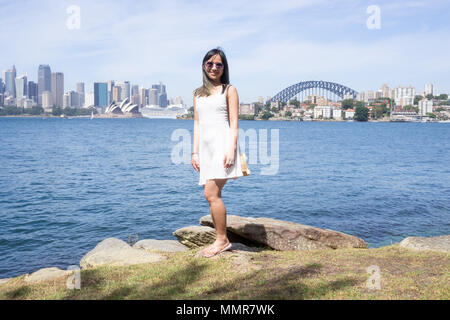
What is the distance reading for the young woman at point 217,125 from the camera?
4980 millimetres

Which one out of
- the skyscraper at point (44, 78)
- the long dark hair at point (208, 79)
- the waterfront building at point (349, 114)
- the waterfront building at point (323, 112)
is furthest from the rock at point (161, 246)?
the waterfront building at point (323, 112)

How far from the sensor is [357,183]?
70.0 feet

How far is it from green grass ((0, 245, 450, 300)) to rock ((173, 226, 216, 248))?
4.44ft

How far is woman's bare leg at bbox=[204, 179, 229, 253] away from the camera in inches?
201

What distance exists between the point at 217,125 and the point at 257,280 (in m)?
1.93

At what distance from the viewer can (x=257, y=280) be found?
4.51 meters

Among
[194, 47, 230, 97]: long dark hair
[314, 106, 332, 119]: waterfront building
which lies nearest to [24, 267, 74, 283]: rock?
[194, 47, 230, 97]: long dark hair

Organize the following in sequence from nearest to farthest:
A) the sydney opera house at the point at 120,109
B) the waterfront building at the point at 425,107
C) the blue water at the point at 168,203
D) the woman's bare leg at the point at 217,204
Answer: the woman's bare leg at the point at 217,204
the blue water at the point at 168,203
the waterfront building at the point at 425,107
the sydney opera house at the point at 120,109

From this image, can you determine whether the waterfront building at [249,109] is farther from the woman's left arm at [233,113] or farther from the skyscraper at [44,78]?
the woman's left arm at [233,113]

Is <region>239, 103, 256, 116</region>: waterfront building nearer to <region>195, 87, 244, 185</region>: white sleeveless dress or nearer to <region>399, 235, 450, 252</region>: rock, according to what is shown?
<region>399, 235, 450, 252</region>: rock

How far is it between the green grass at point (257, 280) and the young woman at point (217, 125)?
35.0 inches
